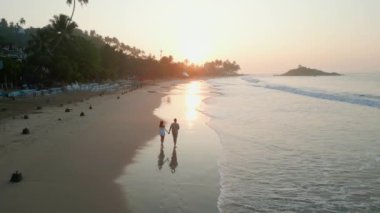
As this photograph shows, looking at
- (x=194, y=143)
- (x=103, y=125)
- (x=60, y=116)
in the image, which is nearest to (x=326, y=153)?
(x=194, y=143)

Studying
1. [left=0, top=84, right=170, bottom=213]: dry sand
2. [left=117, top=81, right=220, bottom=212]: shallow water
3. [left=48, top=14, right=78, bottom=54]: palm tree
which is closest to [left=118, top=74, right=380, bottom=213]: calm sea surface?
[left=117, top=81, right=220, bottom=212]: shallow water

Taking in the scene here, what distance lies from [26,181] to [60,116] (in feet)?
52.6

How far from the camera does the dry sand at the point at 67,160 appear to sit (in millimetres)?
10430

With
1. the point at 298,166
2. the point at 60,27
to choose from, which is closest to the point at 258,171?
the point at 298,166

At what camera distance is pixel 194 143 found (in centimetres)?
1998

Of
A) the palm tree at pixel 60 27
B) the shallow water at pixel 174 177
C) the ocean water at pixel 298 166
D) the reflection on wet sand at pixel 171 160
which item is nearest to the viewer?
the shallow water at pixel 174 177

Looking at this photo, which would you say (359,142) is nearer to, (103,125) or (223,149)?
(223,149)

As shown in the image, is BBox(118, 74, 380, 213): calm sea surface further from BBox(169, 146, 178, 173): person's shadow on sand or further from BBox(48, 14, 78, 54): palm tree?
BBox(48, 14, 78, 54): palm tree

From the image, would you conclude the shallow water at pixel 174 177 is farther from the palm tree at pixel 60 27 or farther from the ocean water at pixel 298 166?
the palm tree at pixel 60 27

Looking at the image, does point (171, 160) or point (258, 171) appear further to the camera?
point (171, 160)

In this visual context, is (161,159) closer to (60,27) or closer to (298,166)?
(298,166)

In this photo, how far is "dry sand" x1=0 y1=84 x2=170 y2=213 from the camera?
34.2 feet

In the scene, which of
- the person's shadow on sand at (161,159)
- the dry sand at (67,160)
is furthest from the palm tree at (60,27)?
the person's shadow on sand at (161,159)

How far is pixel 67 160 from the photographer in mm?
14852
